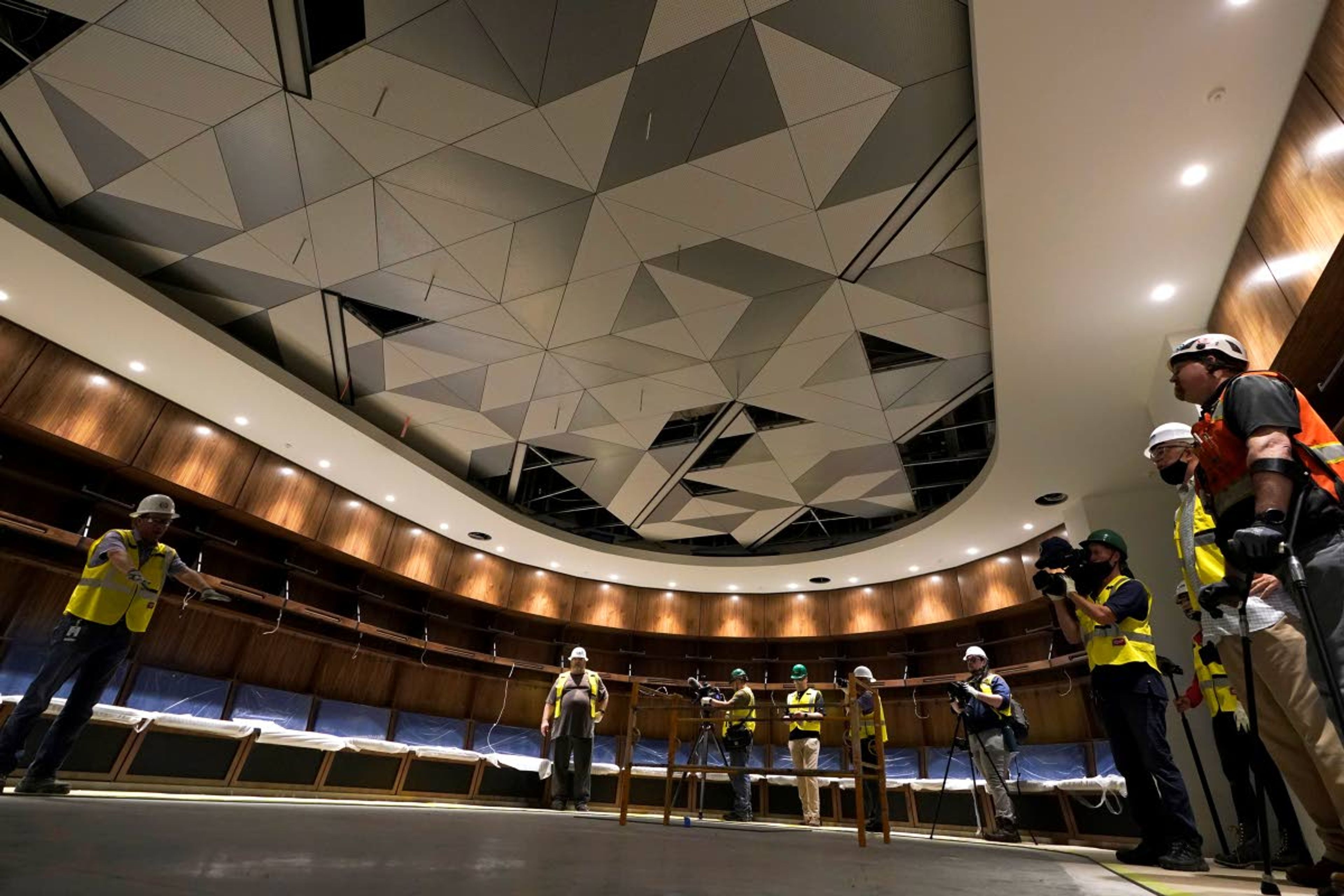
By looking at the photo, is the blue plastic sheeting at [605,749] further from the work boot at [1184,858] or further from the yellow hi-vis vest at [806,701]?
the work boot at [1184,858]

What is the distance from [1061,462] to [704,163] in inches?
199

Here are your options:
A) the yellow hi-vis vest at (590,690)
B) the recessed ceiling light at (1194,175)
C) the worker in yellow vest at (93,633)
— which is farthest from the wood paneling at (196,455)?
the recessed ceiling light at (1194,175)

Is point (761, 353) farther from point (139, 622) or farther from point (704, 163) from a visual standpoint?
point (139, 622)

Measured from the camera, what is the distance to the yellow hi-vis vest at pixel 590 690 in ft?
23.6

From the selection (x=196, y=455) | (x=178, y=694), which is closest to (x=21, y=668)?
(x=178, y=694)

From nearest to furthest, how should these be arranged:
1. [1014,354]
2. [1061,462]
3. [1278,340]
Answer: [1278,340] → [1014,354] → [1061,462]

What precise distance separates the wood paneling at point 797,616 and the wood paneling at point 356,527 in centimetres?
676

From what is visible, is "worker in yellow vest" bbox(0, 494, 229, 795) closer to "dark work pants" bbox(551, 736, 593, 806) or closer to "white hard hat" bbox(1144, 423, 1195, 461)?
"dark work pants" bbox(551, 736, 593, 806)

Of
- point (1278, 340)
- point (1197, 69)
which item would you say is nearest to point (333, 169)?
point (1197, 69)

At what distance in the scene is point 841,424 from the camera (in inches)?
281

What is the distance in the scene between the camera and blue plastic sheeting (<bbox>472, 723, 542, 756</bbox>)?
973 cm

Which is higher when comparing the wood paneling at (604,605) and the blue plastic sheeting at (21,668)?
the wood paneling at (604,605)

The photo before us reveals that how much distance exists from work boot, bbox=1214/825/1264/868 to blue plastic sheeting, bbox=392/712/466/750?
27.6 feet

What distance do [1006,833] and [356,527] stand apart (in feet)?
27.4
